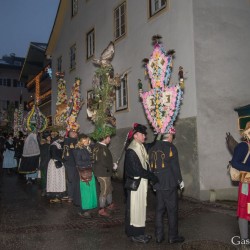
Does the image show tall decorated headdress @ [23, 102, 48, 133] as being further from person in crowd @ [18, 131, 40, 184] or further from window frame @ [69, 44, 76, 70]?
window frame @ [69, 44, 76, 70]

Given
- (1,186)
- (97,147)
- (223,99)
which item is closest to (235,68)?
(223,99)

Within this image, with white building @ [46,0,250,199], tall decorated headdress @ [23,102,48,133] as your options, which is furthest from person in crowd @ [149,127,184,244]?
tall decorated headdress @ [23,102,48,133]

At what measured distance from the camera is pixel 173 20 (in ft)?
35.6

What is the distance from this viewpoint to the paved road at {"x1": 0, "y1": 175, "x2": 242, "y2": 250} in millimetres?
5637

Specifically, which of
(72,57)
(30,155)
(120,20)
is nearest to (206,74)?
(120,20)

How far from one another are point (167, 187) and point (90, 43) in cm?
1356

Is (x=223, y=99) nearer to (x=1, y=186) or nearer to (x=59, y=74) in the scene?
(x=1, y=186)

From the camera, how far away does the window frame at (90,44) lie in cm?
1733

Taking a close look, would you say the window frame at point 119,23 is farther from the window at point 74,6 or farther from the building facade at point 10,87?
the building facade at point 10,87

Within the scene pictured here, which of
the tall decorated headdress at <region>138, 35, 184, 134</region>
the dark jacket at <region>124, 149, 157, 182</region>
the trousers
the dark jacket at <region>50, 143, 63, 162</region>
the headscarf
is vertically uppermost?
the tall decorated headdress at <region>138, 35, 184, 134</region>

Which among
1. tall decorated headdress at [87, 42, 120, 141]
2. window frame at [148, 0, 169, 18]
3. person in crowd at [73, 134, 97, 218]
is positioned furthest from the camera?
window frame at [148, 0, 169, 18]

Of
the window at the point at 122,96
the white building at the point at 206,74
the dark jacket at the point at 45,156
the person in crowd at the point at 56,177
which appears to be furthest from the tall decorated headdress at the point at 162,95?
the window at the point at 122,96

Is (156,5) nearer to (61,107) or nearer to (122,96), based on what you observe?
(122,96)

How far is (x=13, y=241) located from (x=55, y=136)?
5.57 m
